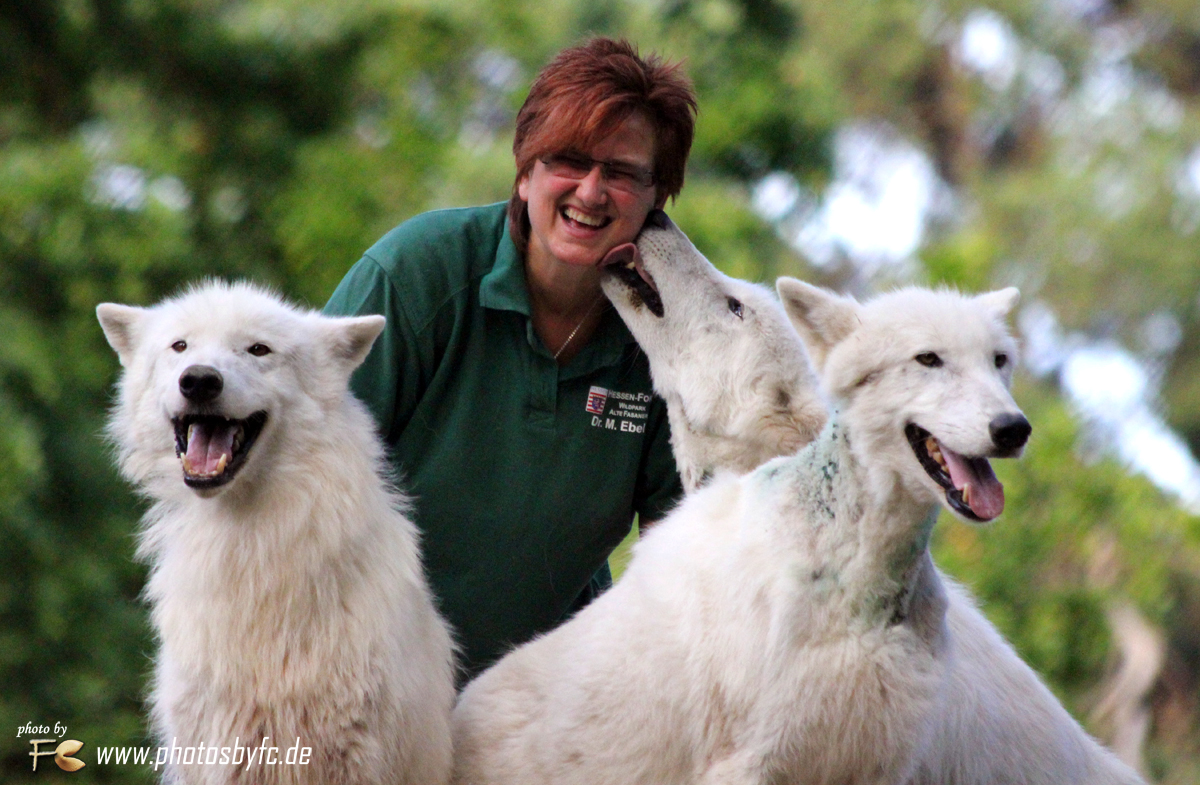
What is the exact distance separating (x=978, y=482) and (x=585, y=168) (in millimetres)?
1777

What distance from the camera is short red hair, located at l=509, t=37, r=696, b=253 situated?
14.1 feet

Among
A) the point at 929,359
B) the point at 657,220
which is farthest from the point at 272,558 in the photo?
the point at 929,359

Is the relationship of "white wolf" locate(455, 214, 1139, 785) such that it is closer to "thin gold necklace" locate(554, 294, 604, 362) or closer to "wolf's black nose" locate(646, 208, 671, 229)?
"thin gold necklace" locate(554, 294, 604, 362)

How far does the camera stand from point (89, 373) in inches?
408

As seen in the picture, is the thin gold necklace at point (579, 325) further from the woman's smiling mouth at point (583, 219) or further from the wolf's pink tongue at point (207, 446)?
the wolf's pink tongue at point (207, 446)

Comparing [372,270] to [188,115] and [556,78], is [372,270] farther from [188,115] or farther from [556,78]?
[188,115]

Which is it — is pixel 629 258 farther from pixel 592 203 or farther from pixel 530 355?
pixel 530 355

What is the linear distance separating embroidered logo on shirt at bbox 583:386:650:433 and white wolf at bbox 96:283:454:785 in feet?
2.95

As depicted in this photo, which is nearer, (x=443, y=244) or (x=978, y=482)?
(x=978, y=482)

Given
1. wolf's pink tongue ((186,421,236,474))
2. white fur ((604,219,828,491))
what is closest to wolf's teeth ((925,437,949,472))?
white fur ((604,219,828,491))

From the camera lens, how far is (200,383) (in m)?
3.47

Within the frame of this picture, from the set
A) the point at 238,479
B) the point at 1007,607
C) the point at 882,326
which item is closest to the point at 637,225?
the point at 882,326

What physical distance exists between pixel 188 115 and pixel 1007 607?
7.70 meters

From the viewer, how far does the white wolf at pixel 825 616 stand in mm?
3408
